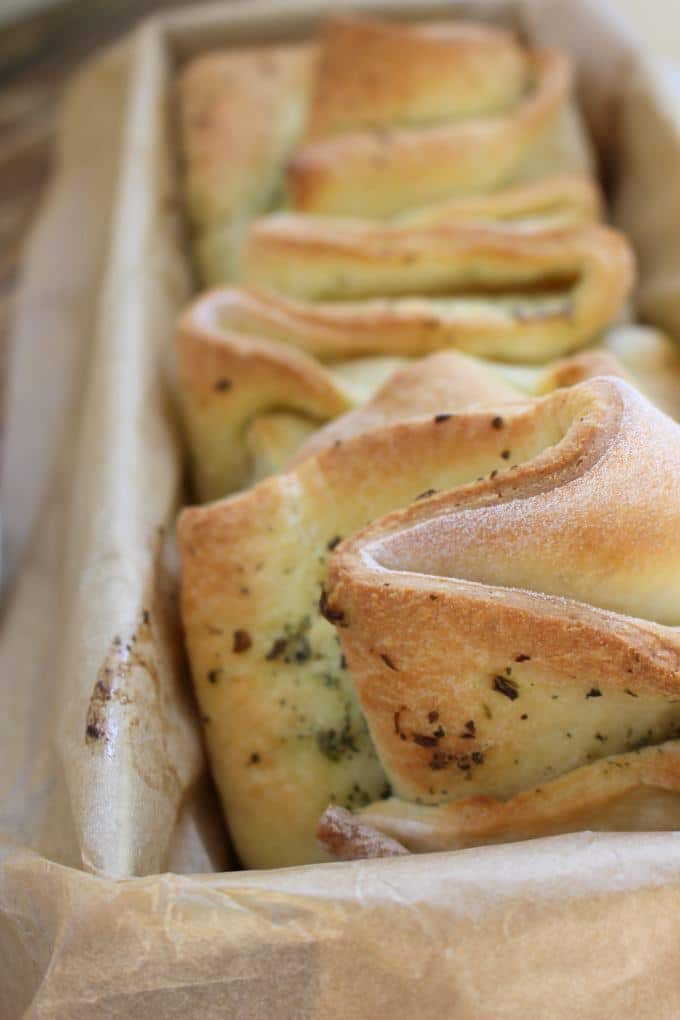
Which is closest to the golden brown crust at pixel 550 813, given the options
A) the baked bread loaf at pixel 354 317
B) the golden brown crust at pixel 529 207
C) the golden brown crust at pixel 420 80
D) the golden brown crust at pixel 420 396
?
the golden brown crust at pixel 420 396

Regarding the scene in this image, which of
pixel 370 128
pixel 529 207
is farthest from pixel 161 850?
pixel 370 128

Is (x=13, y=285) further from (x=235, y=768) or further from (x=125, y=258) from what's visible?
(x=235, y=768)

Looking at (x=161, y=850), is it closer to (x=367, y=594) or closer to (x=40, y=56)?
(x=367, y=594)

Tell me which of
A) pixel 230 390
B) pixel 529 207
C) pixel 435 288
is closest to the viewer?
pixel 230 390

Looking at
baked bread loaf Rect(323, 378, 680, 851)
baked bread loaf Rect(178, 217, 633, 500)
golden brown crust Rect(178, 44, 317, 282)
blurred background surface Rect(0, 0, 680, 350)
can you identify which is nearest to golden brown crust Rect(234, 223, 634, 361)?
baked bread loaf Rect(178, 217, 633, 500)

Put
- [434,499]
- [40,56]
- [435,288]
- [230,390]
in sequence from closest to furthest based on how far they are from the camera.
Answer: [434,499], [230,390], [435,288], [40,56]

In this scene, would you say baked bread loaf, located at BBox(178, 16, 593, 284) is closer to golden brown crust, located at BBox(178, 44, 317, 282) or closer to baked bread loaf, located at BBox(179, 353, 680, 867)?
golden brown crust, located at BBox(178, 44, 317, 282)

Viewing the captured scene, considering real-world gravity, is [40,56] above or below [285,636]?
above
